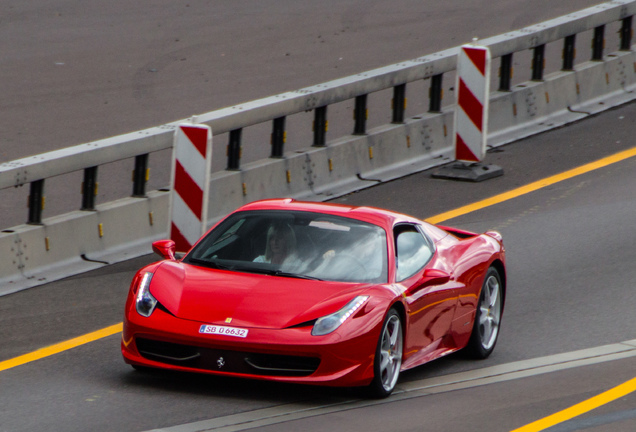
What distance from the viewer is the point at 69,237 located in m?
12.1

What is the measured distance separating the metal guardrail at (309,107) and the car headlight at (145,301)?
3217mm

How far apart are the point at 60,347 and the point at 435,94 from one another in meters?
8.68

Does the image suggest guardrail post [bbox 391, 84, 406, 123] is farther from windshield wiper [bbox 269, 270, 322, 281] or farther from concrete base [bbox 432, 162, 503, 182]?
windshield wiper [bbox 269, 270, 322, 281]

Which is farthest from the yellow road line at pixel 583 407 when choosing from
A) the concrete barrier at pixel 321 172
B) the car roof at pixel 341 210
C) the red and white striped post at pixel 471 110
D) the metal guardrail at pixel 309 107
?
the red and white striped post at pixel 471 110

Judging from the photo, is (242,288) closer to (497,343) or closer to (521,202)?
(497,343)

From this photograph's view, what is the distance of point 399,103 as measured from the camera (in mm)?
16688

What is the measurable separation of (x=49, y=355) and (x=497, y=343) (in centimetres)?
339

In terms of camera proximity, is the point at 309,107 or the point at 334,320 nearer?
the point at 334,320

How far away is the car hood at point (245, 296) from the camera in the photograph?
8.20 m

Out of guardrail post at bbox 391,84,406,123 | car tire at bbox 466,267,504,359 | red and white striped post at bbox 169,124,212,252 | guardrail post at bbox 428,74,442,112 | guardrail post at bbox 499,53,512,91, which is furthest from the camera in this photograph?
guardrail post at bbox 499,53,512,91

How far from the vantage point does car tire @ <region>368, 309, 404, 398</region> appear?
8.31m

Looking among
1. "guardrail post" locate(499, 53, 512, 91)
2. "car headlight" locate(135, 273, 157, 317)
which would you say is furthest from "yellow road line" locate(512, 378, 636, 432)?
"guardrail post" locate(499, 53, 512, 91)

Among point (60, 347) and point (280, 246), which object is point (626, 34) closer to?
point (280, 246)

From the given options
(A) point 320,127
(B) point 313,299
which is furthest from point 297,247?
(A) point 320,127
